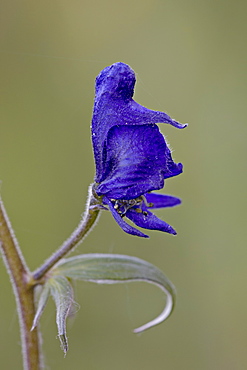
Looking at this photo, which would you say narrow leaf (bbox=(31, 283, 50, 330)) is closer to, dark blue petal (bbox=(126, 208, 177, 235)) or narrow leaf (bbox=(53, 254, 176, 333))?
narrow leaf (bbox=(53, 254, 176, 333))

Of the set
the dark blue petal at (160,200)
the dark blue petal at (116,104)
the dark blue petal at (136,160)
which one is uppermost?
the dark blue petal at (116,104)

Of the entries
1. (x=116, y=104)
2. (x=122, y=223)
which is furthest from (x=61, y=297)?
(x=116, y=104)

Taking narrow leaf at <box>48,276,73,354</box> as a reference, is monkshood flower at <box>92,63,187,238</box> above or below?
above

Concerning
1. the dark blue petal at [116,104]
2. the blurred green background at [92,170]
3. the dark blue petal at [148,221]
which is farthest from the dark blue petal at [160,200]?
the blurred green background at [92,170]

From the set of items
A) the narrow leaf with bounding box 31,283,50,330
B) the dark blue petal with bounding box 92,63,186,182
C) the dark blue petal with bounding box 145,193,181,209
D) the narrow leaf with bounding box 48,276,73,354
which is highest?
the dark blue petal with bounding box 92,63,186,182

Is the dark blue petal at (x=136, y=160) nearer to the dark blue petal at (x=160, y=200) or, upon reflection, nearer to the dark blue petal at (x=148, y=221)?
the dark blue petal at (x=148, y=221)

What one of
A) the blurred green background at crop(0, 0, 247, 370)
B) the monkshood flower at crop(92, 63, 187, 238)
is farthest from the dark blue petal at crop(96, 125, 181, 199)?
the blurred green background at crop(0, 0, 247, 370)
